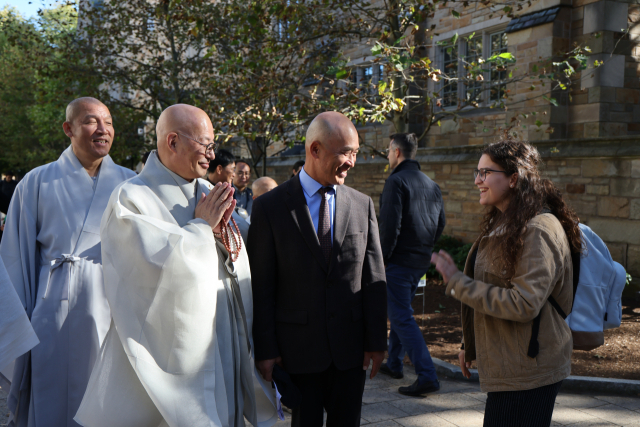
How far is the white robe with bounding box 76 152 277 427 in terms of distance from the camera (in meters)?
2.48

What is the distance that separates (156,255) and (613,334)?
638cm

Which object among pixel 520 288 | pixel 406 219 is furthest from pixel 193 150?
pixel 406 219

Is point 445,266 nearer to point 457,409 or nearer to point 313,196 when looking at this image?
point 313,196

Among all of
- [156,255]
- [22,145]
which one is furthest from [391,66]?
[22,145]

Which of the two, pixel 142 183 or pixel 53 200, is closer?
pixel 142 183

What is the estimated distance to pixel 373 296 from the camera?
304 centimetres

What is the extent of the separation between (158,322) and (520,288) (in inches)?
63.3

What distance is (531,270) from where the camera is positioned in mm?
2531

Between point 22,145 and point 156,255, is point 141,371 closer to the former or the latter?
point 156,255

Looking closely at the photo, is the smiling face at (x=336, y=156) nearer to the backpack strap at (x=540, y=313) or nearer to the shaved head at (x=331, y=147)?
the shaved head at (x=331, y=147)

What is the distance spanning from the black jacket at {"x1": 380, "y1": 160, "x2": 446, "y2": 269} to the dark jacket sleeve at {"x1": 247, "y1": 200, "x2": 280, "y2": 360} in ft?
8.07

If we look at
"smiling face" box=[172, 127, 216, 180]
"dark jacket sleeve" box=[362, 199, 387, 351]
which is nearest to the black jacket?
"dark jacket sleeve" box=[362, 199, 387, 351]

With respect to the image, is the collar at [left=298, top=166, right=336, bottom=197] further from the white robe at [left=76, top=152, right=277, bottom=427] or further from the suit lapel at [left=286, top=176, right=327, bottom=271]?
the white robe at [left=76, top=152, right=277, bottom=427]

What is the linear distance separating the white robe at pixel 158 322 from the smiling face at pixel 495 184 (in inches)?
52.8
